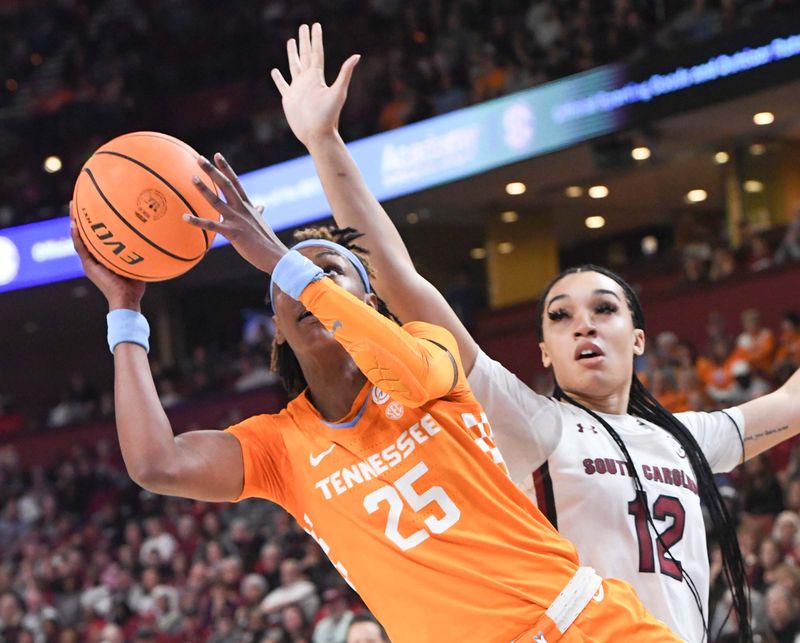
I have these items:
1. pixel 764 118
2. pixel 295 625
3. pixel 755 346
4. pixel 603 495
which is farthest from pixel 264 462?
pixel 764 118

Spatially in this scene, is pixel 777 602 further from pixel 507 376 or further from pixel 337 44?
pixel 337 44

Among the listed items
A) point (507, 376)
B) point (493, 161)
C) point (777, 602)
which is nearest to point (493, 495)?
point (507, 376)

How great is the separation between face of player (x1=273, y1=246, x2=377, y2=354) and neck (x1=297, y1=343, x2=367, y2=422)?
1.9 inches

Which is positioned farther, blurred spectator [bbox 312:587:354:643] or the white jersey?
blurred spectator [bbox 312:587:354:643]

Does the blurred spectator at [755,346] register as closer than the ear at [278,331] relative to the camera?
No

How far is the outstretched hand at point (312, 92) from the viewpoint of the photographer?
10.4ft

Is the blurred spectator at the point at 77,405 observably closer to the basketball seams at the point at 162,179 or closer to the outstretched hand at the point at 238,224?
the basketball seams at the point at 162,179

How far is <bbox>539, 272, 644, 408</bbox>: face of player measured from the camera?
10.6 feet

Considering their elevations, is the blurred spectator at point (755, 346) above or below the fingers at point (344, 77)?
below

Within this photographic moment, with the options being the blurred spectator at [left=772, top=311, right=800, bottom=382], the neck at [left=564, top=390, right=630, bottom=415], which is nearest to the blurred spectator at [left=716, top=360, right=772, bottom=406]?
the blurred spectator at [left=772, top=311, right=800, bottom=382]

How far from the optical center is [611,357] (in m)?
3.25

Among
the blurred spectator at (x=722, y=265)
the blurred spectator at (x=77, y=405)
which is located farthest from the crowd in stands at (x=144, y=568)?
the blurred spectator at (x=722, y=265)

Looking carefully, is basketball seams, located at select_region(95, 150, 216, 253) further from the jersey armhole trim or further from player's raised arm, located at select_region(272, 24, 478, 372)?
the jersey armhole trim

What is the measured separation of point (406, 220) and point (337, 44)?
2.87 metres
